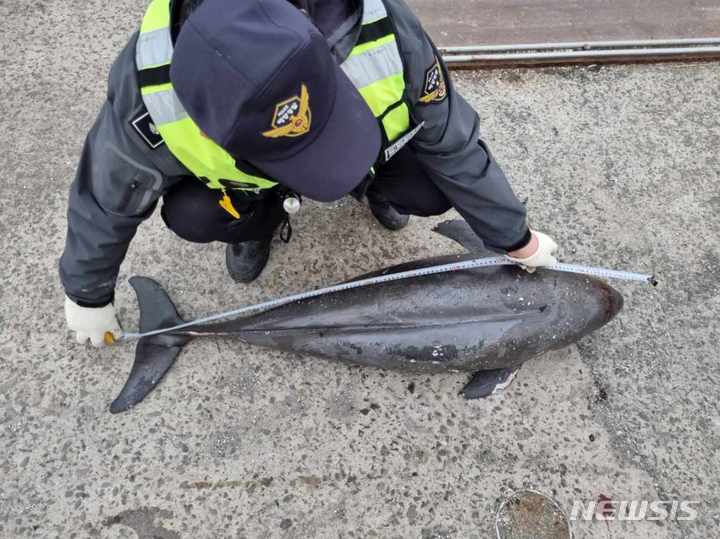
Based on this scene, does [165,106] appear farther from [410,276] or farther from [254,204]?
[410,276]

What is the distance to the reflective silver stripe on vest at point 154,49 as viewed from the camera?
154cm

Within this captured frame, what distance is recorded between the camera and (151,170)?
1.73 meters

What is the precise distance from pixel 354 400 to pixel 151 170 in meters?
1.20

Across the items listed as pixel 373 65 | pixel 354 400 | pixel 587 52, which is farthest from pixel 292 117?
pixel 587 52

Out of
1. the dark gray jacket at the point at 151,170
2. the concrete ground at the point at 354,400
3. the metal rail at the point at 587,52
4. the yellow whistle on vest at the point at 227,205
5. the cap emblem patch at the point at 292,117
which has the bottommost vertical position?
the concrete ground at the point at 354,400

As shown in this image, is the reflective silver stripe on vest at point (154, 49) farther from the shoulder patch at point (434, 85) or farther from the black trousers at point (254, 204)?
the shoulder patch at point (434, 85)

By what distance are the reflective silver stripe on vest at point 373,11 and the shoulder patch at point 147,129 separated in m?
0.65

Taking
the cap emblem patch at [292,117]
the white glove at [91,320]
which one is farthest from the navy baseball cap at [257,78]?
the white glove at [91,320]

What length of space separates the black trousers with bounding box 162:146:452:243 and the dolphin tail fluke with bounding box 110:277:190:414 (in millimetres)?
319

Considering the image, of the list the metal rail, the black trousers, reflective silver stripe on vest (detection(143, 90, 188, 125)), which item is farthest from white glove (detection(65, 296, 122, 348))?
the metal rail

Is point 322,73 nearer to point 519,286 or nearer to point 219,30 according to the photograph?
point 219,30

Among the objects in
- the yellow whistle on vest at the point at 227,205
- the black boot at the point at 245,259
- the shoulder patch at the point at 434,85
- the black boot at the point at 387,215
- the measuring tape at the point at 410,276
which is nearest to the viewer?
the shoulder patch at the point at 434,85

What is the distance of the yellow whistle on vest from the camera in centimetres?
210

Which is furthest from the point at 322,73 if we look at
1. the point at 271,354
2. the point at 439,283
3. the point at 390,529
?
the point at 390,529
